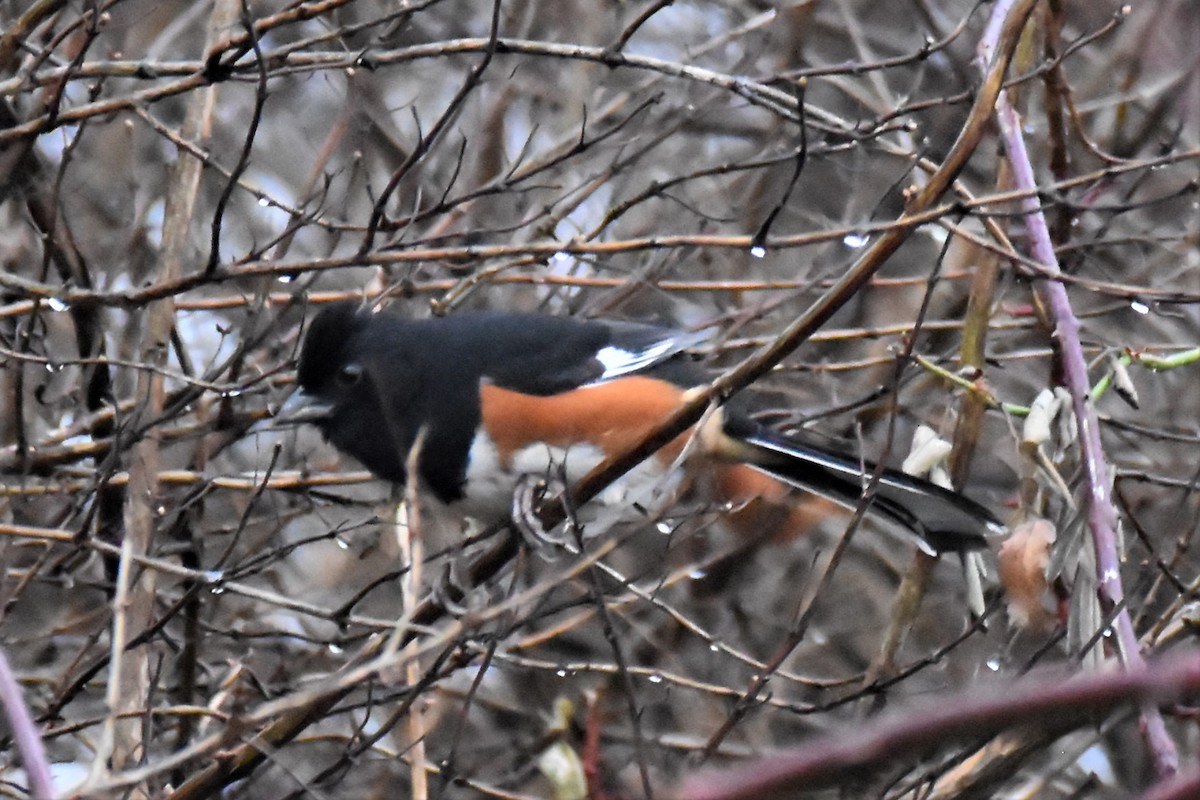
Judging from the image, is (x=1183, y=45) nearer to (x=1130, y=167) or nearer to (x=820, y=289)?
(x=820, y=289)

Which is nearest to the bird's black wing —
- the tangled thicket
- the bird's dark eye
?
the tangled thicket

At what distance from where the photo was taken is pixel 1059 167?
331cm

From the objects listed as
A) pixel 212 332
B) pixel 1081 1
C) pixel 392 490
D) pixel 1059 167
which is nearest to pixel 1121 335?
pixel 1081 1

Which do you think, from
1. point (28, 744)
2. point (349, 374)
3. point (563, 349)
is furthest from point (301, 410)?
point (28, 744)

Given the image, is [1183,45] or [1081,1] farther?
[1081,1]

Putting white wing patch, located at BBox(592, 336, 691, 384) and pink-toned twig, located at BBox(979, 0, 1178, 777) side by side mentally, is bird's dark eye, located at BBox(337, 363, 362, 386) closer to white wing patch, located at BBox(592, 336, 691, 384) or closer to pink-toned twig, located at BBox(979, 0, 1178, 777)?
white wing patch, located at BBox(592, 336, 691, 384)

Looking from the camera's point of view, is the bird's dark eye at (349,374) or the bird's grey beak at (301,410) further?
the bird's dark eye at (349,374)

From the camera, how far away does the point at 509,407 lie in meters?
3.30

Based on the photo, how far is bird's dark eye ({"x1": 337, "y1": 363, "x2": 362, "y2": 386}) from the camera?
10.9ft

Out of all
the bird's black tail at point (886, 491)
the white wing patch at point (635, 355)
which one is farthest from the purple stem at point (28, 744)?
the white wing patch at point (635, 355)

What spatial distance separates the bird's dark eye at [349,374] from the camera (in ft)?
10.9

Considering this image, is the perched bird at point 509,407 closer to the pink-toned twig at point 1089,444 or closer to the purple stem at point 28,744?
the pink-toned twig at point 1089,444

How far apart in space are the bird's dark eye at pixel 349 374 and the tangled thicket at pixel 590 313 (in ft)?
0.49

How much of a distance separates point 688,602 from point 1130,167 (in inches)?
86.7
